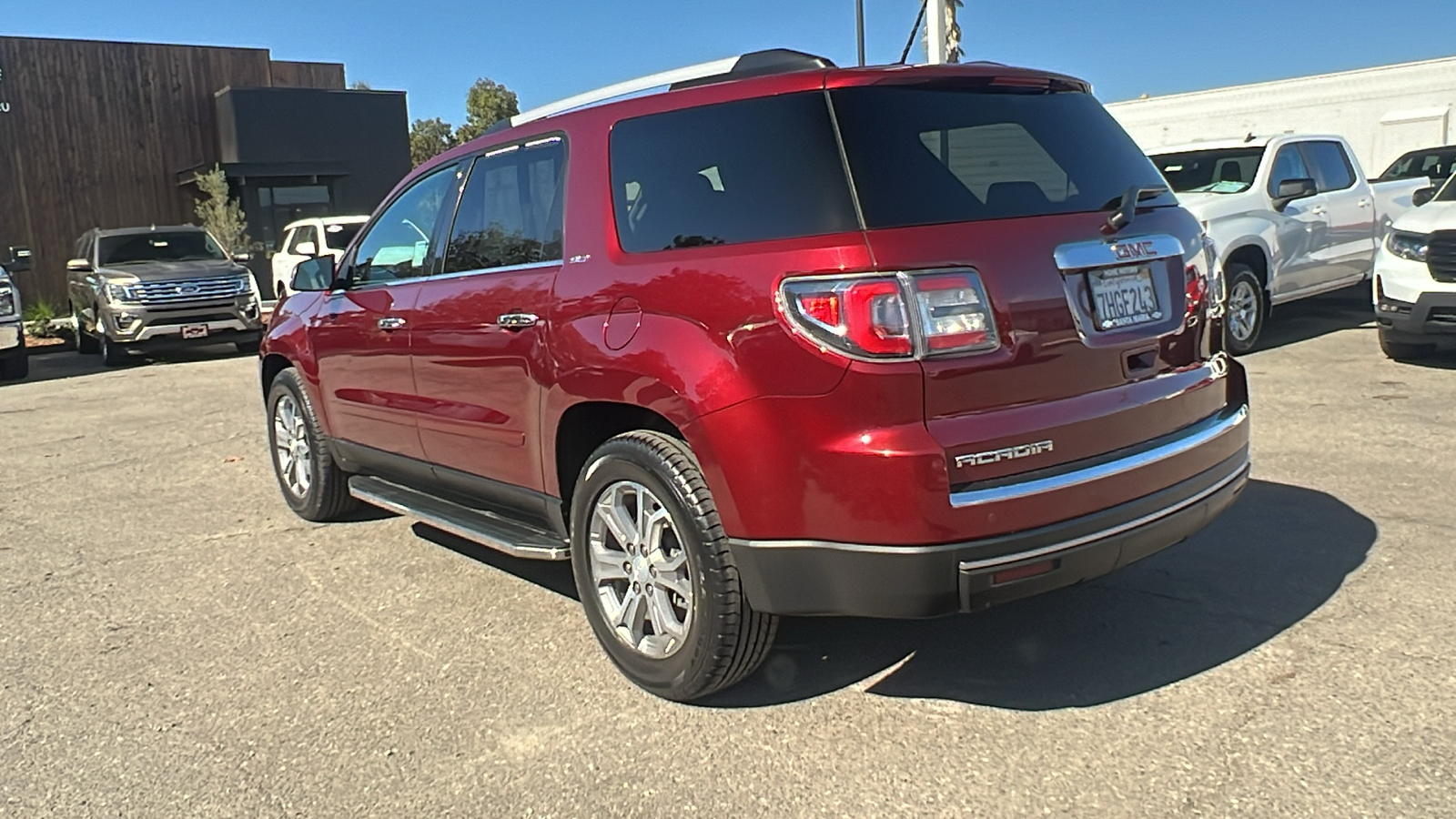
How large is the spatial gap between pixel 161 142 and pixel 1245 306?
919 inches

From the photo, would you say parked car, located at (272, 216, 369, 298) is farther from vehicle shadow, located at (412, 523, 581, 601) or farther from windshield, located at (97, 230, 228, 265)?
vehicle shadow, located at (412, 523, 581, 601)

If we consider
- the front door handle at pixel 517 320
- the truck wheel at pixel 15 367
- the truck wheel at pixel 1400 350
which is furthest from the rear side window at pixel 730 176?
the truck wheel at pixel 15 367

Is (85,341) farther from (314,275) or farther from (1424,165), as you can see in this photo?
(1424,165)

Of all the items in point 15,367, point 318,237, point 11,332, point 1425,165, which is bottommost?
point 15,367

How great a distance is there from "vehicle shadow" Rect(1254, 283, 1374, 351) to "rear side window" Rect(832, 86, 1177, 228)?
7459 mm

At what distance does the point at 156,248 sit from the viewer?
15.3 m

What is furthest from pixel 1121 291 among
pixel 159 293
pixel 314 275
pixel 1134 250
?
pixel 159 293

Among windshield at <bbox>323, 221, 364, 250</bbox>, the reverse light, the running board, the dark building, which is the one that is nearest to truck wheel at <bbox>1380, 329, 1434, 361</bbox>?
the reverse light

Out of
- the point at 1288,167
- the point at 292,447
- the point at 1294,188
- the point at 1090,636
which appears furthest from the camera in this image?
the point at 1288,167

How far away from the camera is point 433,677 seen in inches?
152

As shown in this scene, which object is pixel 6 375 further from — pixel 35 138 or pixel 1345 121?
pixel 1345 121

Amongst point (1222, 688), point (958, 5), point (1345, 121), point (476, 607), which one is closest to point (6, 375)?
point (476, 607)

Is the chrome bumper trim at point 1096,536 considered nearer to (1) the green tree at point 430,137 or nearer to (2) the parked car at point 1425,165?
(2) the parked car at point 1425,165

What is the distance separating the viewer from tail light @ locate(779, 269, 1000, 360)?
296 centimetres
